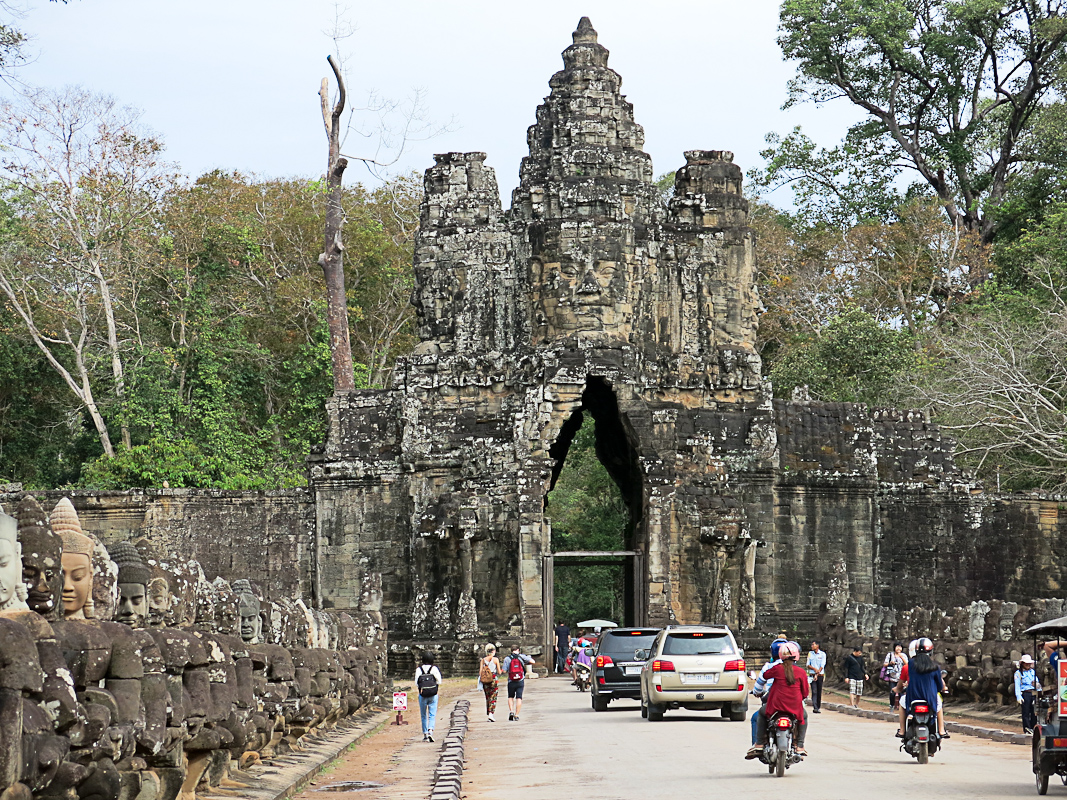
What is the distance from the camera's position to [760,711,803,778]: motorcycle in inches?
539

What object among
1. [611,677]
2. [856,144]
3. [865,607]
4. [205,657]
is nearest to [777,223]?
[856,144]

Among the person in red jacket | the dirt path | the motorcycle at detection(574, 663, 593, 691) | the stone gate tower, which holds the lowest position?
the motorcycle at detection(574, 663, 593, 691)

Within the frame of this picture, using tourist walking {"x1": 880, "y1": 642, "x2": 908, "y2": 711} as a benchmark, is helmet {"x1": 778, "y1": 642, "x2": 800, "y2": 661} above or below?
above

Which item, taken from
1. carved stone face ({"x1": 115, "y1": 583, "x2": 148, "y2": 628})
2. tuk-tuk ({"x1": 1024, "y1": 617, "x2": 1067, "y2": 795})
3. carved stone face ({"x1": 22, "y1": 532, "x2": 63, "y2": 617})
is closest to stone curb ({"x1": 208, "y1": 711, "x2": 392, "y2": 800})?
carved stone face ({"x1": 115, "y1": 583, "x2": 148, "y2": 628})

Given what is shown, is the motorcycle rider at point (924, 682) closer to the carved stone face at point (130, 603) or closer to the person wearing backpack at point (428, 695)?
the person wearing backpack at point (428, 695)

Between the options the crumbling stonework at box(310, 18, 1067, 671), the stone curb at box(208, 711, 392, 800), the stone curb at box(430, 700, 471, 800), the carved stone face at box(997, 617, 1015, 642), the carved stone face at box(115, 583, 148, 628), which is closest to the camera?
the carved stone face at box(115, 583, 148, 628)

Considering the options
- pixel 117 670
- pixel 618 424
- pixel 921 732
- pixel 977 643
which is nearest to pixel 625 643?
pixel 977 643

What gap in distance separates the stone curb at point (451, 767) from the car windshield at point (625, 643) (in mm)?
3695

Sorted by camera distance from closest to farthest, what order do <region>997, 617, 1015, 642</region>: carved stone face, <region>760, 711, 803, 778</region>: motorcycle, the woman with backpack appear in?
<region>760, 711, 803, 778</region>: motorcycle → the woman with backpack → <region>997, 617, 1015, 642</region>: carved stone face

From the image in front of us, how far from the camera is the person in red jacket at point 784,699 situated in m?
14.2

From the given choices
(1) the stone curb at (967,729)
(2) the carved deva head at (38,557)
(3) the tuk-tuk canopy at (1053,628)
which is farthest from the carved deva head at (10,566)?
(1) the stone curb at (967,729)

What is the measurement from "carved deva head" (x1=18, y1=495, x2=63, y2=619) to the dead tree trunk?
3480cm

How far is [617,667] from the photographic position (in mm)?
23891

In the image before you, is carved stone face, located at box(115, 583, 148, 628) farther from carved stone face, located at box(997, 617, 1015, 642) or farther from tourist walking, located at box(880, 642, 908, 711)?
carved stone face, located at box(997, 617, 1015, 642)
